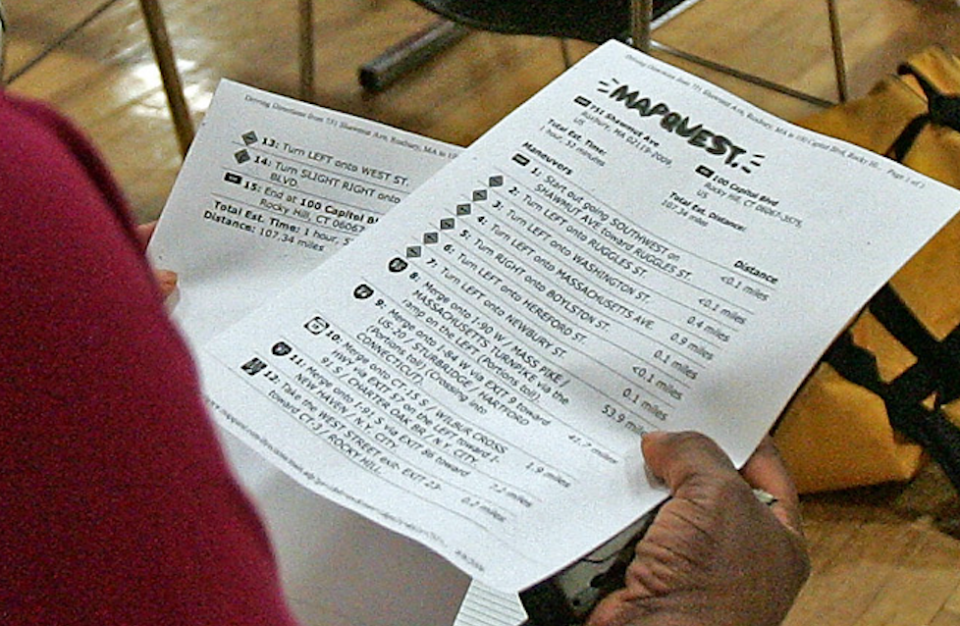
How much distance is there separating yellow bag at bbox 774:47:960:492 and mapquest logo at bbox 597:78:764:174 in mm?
655

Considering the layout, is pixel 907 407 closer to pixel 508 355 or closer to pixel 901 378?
pixel 901 378

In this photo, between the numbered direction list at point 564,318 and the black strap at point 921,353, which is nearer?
the numbered direction list at point 564,318

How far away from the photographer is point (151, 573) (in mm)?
307

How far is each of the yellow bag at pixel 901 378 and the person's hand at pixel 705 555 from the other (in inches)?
27.5

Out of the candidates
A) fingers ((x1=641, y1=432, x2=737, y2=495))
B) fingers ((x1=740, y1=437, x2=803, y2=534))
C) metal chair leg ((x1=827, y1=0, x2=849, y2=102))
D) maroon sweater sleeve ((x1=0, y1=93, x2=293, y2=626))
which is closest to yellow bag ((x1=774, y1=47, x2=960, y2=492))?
metal chair leg ((x1=827, y1=0, x2=849, y2=102))

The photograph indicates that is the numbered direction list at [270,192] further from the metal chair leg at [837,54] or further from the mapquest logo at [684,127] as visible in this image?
the metal chair leg at [837,54]

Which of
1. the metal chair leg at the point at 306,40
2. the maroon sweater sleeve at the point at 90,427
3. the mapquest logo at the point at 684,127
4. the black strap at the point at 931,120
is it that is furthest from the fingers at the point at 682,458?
the metal chair leg at the point at 306,40

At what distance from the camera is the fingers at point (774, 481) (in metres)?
0.70

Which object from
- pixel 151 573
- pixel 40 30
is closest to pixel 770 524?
pixel 151 573

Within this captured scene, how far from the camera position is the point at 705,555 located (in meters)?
0.64

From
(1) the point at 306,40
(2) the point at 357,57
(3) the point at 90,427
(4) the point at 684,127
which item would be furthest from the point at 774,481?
(2) the point at 357,57

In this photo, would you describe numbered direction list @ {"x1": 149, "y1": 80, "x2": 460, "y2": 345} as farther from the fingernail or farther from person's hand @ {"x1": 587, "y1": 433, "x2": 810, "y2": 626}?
person's hand @ {"x1": 587, "y1": 433, "x2": 810, "y2": 626}

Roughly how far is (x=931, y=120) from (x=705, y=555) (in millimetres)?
960

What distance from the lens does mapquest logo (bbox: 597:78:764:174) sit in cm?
73
